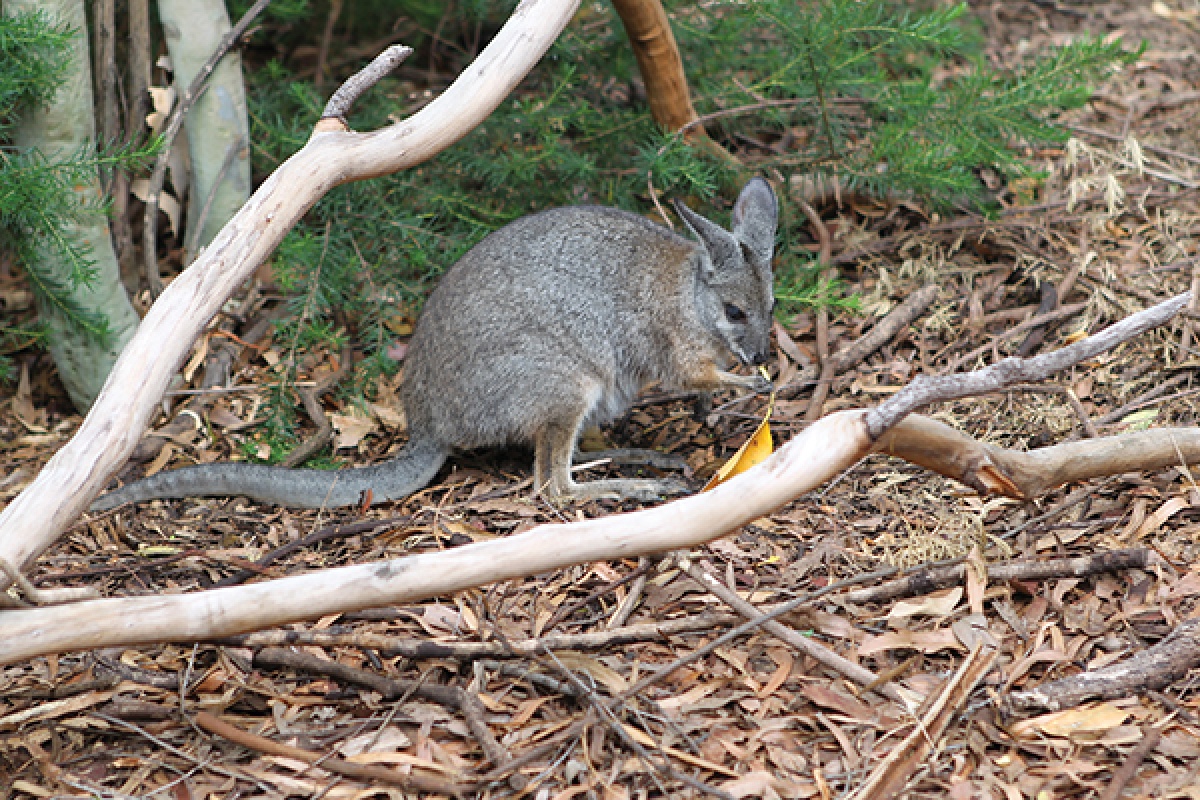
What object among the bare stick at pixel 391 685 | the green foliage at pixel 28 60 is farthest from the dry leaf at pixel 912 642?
the green foliage at pixel 28 60

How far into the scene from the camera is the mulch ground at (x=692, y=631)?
297cm

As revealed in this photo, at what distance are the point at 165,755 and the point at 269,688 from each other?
357 mm

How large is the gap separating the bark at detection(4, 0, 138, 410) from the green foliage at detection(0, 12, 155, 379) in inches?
1.4

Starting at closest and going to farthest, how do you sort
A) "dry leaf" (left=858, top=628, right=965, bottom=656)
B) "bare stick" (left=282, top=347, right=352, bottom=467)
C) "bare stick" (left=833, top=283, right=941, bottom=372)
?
1. "dry leaf" (left=858, top=628, right=965, bottom=656)
2. "bare stick" (left=282, top=347, right=352, bottom=467)
3. "bare stick" (left=833, top=283, right=941, bottom=372)

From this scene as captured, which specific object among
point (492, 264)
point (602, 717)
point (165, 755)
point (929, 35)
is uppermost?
point (929, 35)

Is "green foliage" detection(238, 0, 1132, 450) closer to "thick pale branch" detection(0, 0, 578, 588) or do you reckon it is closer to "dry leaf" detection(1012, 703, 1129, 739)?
"thick pale branch" detection(0, 0, 578, 588)

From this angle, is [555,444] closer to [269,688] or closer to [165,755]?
[269,688]

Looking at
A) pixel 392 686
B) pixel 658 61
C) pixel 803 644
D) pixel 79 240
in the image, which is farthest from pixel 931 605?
pixel 79 240

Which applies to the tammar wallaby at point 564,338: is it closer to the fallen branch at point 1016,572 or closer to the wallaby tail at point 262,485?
the wallaby tail at point 262,485

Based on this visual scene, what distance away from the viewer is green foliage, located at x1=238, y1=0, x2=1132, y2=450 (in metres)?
5.07

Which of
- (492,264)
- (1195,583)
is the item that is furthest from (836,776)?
(492,264)

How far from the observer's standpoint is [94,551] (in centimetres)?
422

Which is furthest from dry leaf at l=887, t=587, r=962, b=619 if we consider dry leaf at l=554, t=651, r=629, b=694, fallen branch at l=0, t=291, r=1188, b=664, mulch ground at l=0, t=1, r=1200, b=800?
dry leaf at l=554, t=651, r=629, b=694

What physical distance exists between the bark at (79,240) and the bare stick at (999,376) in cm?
341
